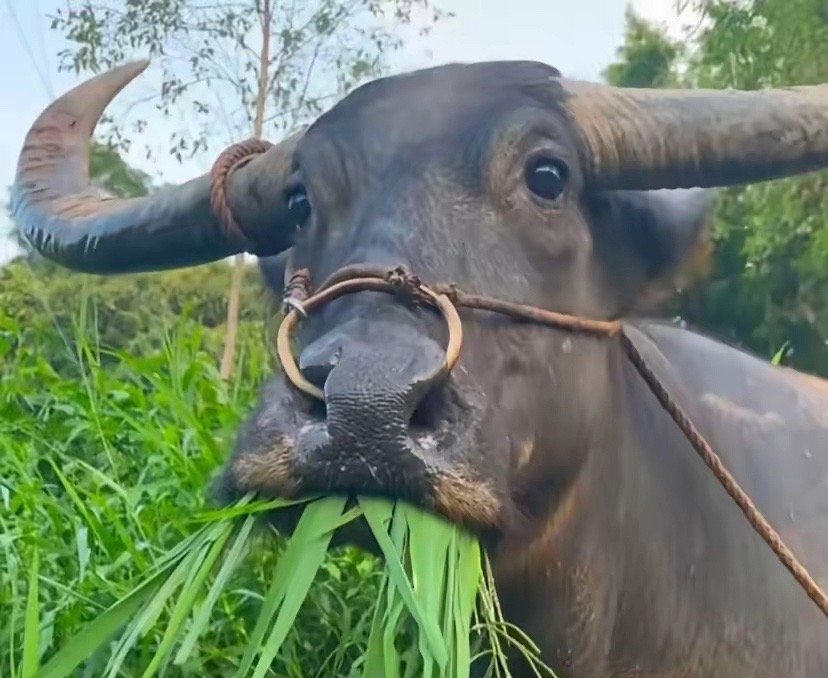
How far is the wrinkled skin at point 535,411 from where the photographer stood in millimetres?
2129

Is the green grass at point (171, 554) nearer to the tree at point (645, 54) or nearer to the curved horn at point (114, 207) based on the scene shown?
the curved horn at point (114, 207)

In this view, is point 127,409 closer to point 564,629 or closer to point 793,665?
point 564,629

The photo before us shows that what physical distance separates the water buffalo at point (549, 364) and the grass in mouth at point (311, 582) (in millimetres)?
47

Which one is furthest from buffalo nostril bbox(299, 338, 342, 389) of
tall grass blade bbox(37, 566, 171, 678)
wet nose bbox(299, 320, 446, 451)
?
tall grass blade bbox(37, 566, 171, 678)

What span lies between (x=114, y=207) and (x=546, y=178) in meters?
1.25

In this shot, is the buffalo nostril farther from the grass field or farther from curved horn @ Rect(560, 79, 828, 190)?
curved horn @ Rect(560, 79, 828, 190)

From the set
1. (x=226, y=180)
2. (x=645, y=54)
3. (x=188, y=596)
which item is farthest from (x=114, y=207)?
(x=645, y=54)

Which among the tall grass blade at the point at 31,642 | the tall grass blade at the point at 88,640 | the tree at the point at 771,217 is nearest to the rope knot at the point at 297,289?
the tall grass blade at the point at 88,640

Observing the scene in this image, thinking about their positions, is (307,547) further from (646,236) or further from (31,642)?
(646,236)

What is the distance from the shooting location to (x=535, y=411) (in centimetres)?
242

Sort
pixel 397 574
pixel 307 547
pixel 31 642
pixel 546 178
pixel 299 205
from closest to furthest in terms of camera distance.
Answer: pixel 397 574
pixel 307 547
pixel 31 642
pixel 546 178
pixel 299 205

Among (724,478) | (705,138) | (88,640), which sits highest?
(705,138)

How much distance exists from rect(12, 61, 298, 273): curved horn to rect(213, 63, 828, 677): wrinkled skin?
19 cm

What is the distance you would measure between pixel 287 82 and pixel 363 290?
12.5m
